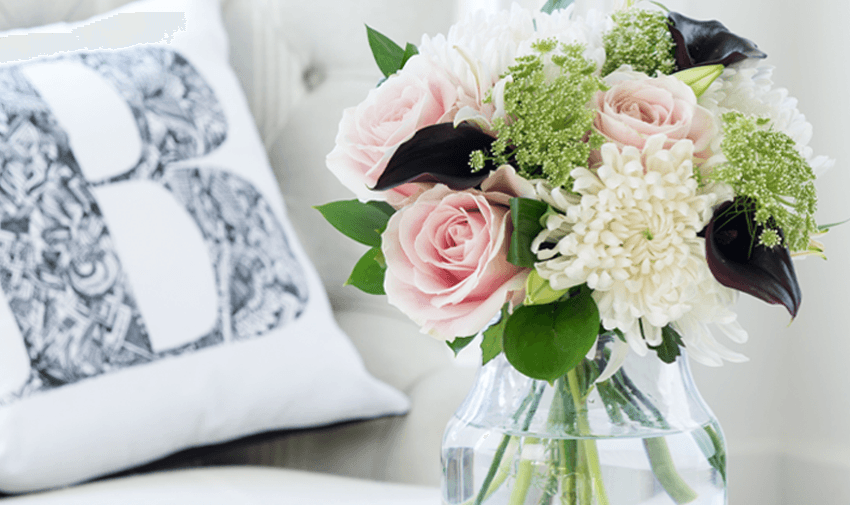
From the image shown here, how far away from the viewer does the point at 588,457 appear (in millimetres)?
450

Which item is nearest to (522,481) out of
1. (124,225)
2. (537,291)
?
(537,291)

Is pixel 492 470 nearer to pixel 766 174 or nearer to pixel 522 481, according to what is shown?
pixel 522 481

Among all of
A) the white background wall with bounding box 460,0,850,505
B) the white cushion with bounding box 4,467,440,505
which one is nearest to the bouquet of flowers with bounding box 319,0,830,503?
the white cushion with bounding box 4,467,440,505

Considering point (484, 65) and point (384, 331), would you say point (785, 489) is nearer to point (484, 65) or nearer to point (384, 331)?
point (384, 331)

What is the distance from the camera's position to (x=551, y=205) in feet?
1.33

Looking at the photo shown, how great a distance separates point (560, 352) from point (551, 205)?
0.08 metres

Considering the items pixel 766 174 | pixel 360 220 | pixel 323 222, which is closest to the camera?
pixel 766 174

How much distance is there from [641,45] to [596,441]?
23 cm

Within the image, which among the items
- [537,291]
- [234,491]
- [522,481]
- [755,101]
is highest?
[755,101]

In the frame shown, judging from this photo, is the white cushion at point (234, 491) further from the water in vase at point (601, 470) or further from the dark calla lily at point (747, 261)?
the dark calla lily at point (747, 261)

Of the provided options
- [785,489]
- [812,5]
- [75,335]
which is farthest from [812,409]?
[75,335]

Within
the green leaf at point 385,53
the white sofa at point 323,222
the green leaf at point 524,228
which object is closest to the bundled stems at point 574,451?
the green leaf at point 524,228

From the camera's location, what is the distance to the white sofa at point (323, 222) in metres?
0.91

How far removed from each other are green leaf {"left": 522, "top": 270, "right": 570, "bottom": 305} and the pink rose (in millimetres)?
81
